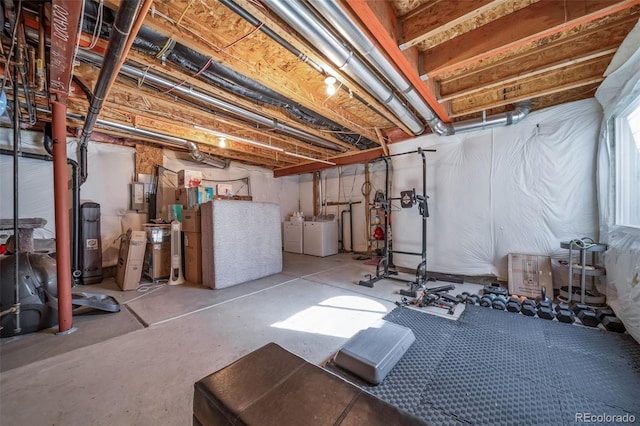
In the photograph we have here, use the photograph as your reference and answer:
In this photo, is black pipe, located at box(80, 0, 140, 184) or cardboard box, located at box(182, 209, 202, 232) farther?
cardboard box, located at box(182, 209, 202, 232)

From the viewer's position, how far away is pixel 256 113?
3.28 m

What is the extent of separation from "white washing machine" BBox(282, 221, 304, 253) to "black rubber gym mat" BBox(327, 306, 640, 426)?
14.5ft

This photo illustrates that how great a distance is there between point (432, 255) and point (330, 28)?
3.58 meters

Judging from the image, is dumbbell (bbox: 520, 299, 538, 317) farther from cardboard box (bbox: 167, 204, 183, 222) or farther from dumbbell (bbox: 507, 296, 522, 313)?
cardboard box (bbox: 167, 204, 183, 222)

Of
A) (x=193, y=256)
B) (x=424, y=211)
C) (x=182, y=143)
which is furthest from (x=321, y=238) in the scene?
(x=182, y=143)

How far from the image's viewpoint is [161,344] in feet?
6.48

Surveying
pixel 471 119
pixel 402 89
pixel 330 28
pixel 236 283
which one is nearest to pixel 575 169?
pixel 471 119

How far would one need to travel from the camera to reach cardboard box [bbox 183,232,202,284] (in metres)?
3.66

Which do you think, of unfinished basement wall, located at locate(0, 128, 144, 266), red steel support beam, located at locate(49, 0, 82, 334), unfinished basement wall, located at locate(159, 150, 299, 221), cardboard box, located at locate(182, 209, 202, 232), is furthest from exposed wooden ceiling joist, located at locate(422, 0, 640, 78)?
unfinished basement wall, located at locate(0, 128, 144, 266)

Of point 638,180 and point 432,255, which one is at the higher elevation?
point 638,180

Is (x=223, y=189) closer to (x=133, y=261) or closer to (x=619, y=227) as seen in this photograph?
(x=133, y=261)

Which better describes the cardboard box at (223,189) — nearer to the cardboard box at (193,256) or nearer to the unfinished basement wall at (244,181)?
the unfinished basement wall at (244,181)

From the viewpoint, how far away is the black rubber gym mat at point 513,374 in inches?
51.9

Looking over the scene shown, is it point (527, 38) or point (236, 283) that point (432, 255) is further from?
point (236, 283)
